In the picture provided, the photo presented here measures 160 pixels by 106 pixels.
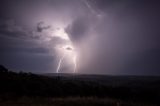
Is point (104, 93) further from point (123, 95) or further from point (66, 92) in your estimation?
A: point (66, 92)

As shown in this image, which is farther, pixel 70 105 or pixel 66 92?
pixel 66 92

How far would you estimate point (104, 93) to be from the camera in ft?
114

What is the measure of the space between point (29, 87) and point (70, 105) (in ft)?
43.7

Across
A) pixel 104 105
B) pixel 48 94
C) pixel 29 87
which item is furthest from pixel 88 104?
pixel 29 87

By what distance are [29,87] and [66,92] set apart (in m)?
5.72

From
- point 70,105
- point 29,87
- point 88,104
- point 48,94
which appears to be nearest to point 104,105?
point 88,104

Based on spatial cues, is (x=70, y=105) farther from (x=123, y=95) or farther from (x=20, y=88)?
(x=123, y=95)

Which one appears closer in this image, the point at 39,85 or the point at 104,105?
the point at 104,105

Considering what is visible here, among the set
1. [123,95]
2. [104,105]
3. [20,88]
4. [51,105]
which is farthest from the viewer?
[123,95]

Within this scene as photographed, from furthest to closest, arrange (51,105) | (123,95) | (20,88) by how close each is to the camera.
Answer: (123,95), (20,88), (51,105)

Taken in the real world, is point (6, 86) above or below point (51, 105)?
above

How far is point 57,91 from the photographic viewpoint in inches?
1352

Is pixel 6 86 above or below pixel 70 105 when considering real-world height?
above

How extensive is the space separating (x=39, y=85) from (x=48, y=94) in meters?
2.83
